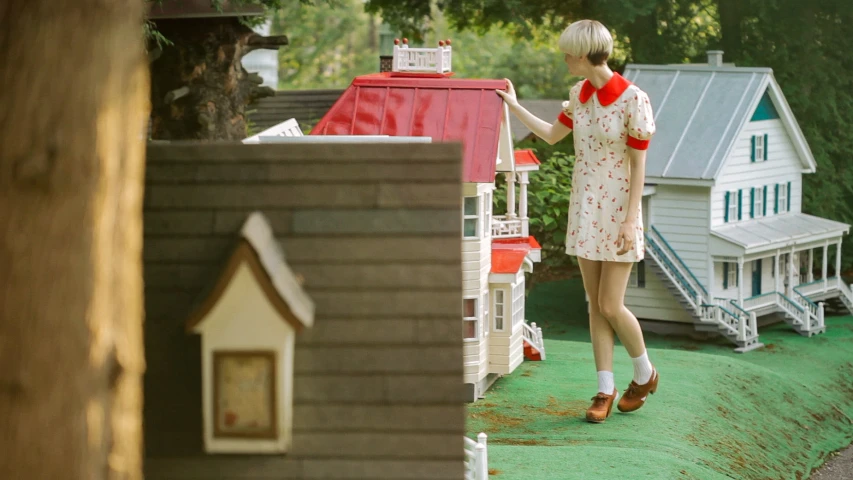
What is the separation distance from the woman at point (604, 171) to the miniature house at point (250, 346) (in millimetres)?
3720

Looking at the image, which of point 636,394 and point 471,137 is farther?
point 471,137

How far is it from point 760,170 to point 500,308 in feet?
24.3

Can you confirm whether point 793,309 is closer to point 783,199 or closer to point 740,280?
point 740,280

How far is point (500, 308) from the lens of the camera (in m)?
10.6

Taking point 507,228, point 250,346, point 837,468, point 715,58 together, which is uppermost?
point 715,58

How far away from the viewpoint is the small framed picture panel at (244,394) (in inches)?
171

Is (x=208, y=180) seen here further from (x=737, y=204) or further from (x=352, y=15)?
(x=352, y=15)

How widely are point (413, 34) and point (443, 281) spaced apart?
15410mm

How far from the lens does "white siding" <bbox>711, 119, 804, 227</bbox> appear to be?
15.8m

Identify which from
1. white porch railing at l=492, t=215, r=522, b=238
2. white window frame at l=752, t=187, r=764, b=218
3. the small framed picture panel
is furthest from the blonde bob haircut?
white window frame at l=752, t=187, r=764, b=218

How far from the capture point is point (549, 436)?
8336mm

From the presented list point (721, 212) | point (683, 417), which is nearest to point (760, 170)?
point (721, 212)

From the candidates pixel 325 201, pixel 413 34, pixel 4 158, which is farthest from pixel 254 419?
pixel 413 34

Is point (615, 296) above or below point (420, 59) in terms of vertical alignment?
below
